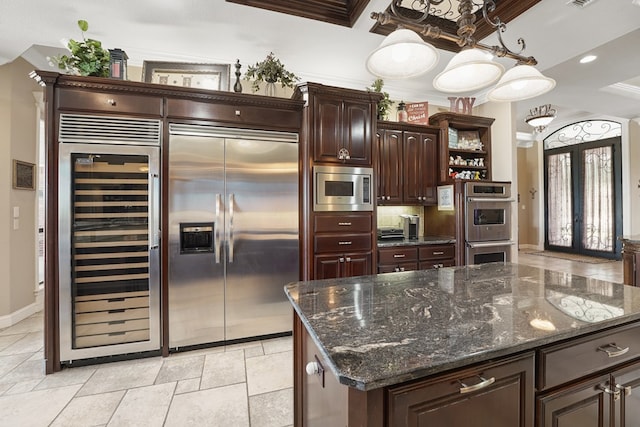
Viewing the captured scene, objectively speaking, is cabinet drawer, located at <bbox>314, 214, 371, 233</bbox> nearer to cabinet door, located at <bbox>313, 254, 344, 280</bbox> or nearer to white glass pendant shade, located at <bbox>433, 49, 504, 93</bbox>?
cabinet door, located at <bbox>313, 254, 344, 280</bbox>

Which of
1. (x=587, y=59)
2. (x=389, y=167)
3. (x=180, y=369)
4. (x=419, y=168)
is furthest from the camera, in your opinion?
(x=419, y=168)

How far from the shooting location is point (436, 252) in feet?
11.3

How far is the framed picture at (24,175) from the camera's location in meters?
3.19

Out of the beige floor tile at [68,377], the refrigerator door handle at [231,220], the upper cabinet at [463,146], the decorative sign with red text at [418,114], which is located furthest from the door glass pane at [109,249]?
the upper cabinet at [463,146]

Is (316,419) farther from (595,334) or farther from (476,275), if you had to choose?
(476,275)

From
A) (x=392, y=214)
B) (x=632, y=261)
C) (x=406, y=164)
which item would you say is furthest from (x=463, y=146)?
(x=632, y=261)

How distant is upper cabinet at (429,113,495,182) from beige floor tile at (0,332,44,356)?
4687 mm

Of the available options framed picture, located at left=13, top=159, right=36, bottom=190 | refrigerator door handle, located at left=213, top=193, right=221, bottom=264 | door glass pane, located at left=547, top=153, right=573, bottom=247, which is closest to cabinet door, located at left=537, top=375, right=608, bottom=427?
refrigerator door handle, located at left=213, top=193, right=221, bottom=264

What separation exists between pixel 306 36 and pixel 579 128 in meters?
8.08

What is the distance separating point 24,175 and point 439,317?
178 inches

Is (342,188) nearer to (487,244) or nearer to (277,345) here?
(277,345)

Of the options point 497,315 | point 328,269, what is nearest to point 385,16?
point 497,315

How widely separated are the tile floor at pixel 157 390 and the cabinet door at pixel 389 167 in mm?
2122

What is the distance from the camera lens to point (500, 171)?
421 centimetres
